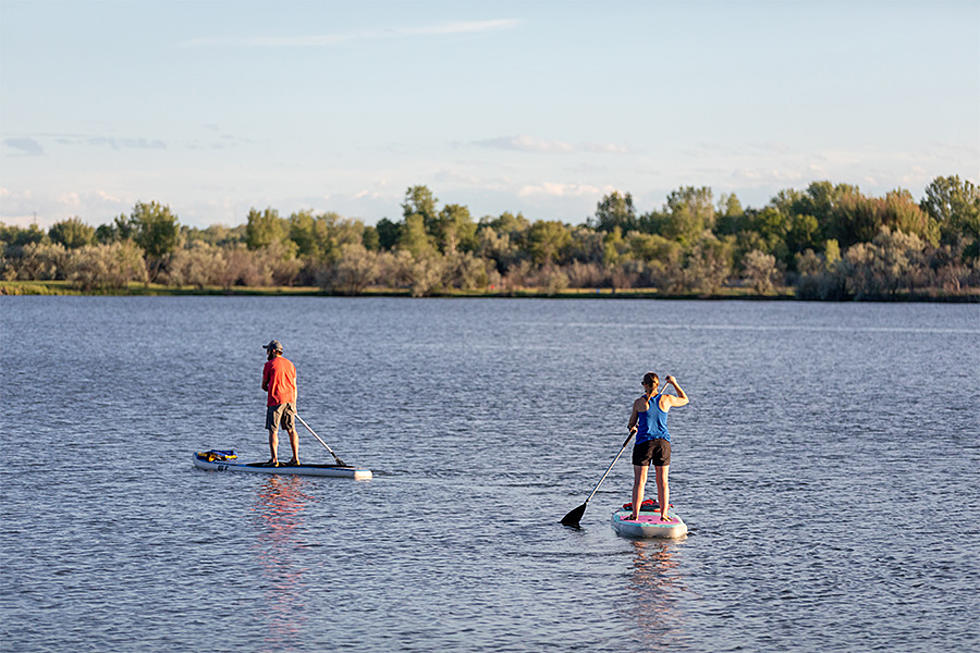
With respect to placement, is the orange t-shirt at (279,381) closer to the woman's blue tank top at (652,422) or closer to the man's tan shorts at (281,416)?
the man's tan shorts at (281,416)

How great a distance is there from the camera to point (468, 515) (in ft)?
74.0

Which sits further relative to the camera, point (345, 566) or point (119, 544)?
point (119, 544)

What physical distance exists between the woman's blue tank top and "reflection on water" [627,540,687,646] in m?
1.77

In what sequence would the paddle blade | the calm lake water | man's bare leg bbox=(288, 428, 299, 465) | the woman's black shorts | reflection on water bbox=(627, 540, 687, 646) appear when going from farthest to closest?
1. man's bare leg bbox=(288, 428, 299, 465)
2. the paddle blade
3. the woman's black shorts
4. the calm lake water
5. reflection on water bbox=(627, 540, 687, 646)

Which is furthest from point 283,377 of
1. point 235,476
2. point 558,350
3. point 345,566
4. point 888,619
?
point 558,350

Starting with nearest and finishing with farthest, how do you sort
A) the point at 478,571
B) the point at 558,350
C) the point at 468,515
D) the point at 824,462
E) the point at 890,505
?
the point at 478,571 < the point at 468,515 < the point at 890,505 < the point at 824,462 < the point at 558,350

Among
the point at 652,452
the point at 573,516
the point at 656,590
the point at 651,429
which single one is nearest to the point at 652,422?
the point at 651,429

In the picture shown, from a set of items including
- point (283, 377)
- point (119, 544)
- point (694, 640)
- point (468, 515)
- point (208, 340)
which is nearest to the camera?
point (694, 640)

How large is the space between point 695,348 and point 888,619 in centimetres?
7092

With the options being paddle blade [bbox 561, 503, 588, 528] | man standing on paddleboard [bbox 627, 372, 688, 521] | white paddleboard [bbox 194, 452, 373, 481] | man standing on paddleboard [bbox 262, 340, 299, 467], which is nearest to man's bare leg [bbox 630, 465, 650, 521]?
man standing on paddleboard [bbox 627, 372, 688, 521]

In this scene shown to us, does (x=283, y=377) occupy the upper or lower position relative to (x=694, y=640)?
upper

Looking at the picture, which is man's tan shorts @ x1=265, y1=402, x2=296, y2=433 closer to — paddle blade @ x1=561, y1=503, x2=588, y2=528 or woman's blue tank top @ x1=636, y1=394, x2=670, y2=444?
paddle blade @ x1=561, y1=503, x2=588, y2=528

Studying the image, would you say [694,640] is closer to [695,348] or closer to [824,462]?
[824,462]

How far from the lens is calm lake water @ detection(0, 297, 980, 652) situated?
15.6m
